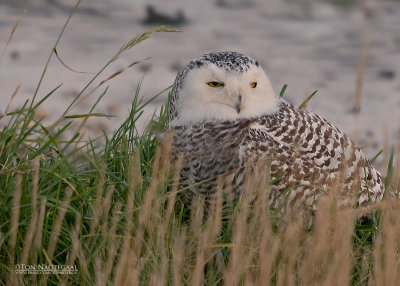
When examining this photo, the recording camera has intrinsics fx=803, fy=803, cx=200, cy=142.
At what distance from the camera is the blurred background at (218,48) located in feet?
30.7

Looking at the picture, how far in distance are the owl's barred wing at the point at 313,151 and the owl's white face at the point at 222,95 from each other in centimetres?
10

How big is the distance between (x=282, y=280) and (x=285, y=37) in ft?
29.2

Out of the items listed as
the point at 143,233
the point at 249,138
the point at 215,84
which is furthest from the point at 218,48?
the point at 143,233

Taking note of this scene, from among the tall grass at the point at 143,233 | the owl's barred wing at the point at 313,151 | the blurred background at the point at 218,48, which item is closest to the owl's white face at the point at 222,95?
the owl's barred wing at the point at 313,151

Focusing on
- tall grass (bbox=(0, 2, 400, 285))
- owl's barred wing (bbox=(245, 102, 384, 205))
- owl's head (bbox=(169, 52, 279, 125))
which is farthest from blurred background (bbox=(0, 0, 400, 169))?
tall grass (bbox=(0, 2, 400, 285))

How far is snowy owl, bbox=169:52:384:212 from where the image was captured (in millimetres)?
4266

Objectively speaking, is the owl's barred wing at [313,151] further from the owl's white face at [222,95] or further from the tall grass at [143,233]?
the tall grass at [143,233]

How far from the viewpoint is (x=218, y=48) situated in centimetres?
1100

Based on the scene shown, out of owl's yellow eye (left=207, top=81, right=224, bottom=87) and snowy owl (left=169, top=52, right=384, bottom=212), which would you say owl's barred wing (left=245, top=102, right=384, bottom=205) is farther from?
owl's yellow eye (left=207, top=81, right=224, bottom=87)

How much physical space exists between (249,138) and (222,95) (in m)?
0.30

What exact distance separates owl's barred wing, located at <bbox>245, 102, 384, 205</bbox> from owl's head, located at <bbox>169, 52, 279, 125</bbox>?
114mm

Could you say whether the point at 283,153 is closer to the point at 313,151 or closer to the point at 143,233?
the point at 313,151

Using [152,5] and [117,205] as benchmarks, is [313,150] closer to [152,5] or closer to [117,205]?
[117,205]

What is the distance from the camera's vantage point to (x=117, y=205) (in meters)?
3.85
